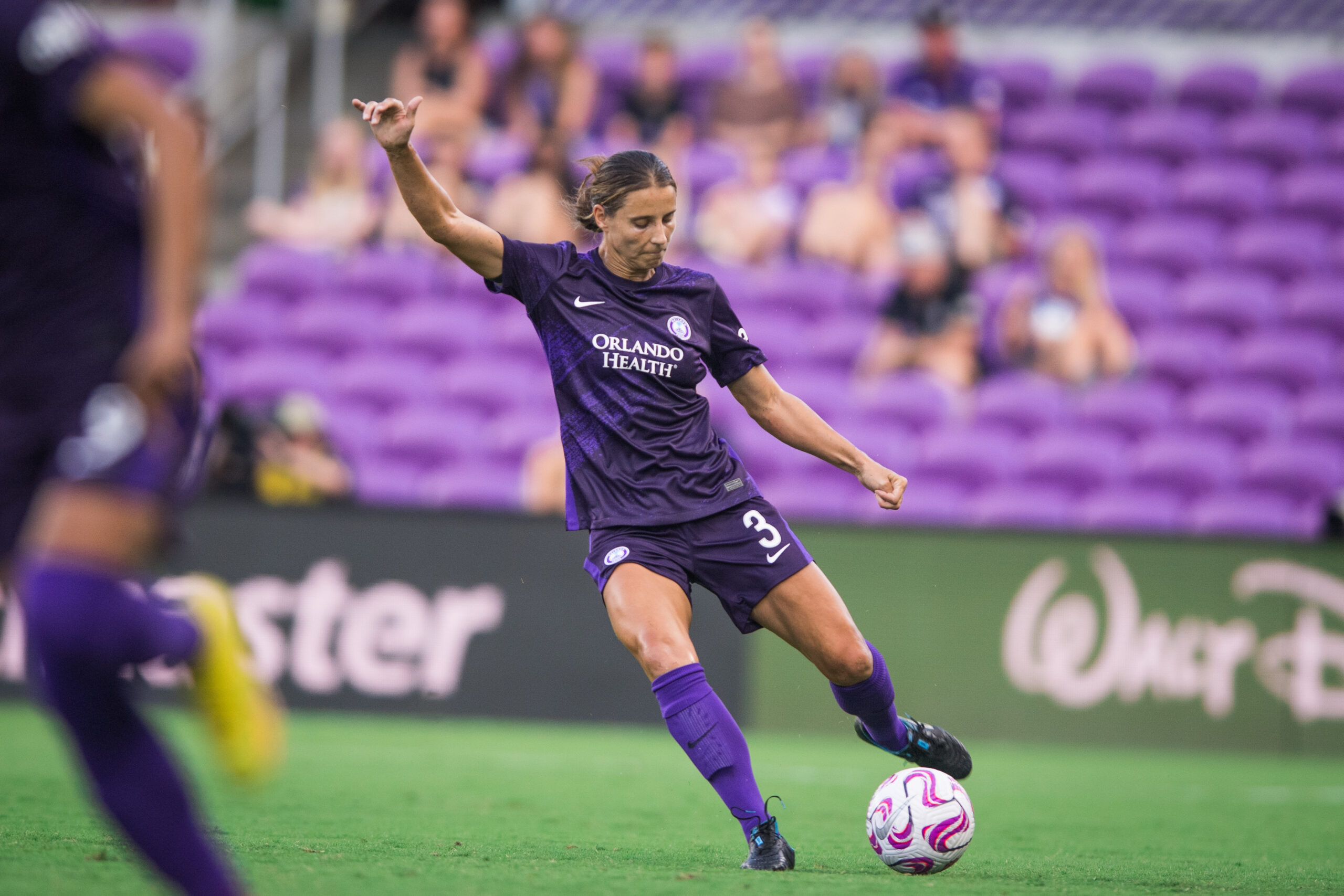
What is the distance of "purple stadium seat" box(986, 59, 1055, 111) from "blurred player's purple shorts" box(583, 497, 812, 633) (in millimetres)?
9763

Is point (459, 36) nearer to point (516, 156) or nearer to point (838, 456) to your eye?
point (516, 156)

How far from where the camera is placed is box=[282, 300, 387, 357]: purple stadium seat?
39.3 ft

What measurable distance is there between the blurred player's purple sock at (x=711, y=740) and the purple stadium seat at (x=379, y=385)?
7501mm

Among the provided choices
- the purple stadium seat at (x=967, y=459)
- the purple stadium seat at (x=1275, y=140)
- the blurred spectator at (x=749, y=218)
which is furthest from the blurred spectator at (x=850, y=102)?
the purple stadium seat at (x=967, y=459)

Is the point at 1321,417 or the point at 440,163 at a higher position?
the point at 440,163

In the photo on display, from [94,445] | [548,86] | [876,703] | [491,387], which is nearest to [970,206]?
[548,86]

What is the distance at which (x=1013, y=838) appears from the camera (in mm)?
5414

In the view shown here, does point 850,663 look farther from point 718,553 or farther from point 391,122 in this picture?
point 391,122

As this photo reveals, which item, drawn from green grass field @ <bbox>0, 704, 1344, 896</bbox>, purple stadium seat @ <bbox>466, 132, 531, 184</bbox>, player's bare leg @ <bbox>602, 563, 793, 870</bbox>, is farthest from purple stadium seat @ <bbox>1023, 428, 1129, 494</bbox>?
player's bare leg @ <bbox>602, 563, 793, 870</bbox>

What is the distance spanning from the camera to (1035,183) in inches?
500

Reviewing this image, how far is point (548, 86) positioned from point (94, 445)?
423 inches

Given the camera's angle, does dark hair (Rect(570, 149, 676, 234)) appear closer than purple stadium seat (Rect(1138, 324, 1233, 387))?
Yes

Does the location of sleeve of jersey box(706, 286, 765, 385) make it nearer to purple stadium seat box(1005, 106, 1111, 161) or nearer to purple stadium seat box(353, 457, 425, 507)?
purple stadium seat box(353, 457, 425, 507)

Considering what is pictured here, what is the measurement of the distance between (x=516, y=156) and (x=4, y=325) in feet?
32.9
